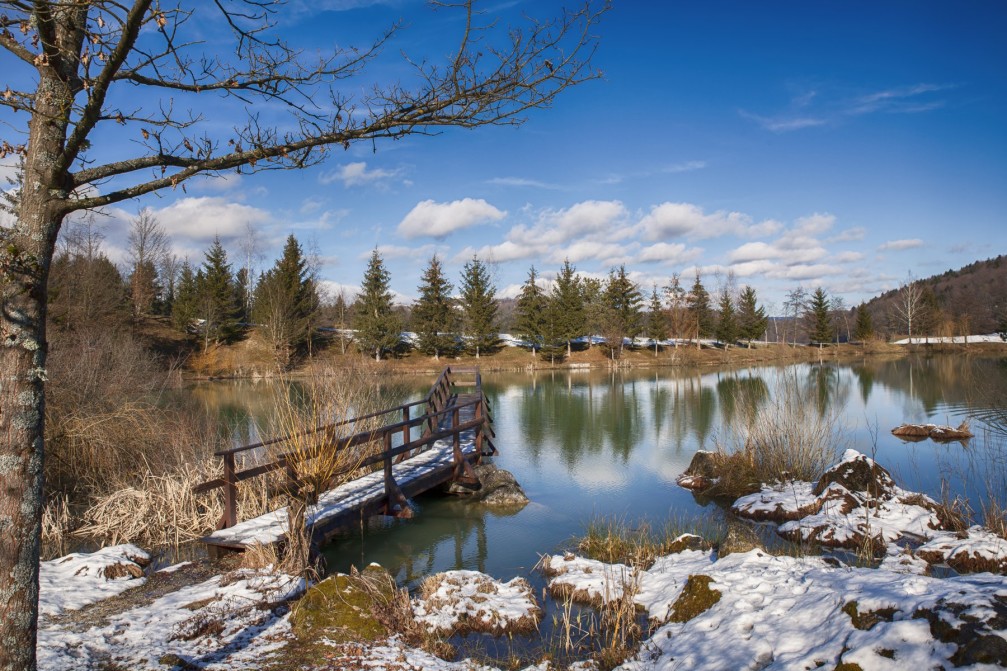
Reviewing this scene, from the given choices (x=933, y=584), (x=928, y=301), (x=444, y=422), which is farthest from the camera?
(x=928, y=301)

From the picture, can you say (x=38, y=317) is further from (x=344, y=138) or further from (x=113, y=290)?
(x=113, y=290)

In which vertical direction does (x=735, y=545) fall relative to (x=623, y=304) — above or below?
below

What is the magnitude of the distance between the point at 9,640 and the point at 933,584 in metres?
5.14

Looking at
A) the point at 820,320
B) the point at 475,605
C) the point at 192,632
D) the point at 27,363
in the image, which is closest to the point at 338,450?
the point at 475,605

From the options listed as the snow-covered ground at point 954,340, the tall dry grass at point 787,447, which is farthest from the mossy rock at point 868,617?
the snow-covered ground at point 954,340

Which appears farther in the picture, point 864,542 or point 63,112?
point 864,542

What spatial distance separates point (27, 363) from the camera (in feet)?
7.86

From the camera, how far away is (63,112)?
2.44 m

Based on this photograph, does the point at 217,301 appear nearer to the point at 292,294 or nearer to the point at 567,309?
the point at 292,294

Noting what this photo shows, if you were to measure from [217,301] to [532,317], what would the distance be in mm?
23545

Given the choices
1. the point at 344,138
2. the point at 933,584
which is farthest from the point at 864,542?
the point at 344,138

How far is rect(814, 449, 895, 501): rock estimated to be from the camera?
9.34 m

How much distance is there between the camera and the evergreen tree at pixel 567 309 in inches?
1908

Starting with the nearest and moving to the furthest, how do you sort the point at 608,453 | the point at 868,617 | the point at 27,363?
the point at 27,363 → the point at 868,617 → the point at 608,453
